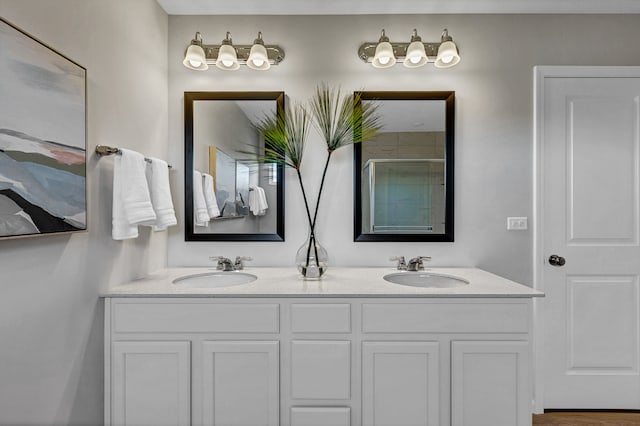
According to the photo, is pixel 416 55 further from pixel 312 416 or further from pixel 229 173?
pixel 312 416

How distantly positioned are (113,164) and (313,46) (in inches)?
50.5

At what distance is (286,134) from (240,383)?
1238 mm

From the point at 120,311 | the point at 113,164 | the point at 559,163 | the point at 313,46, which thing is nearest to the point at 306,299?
the point at 120,311

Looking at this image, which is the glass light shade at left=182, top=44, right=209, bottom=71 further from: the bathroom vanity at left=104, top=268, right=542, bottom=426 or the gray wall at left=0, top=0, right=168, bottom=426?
the bathroom vanity at left=104, top=268, right=542, bottom=426

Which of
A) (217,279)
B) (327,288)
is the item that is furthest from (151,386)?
(327,288)

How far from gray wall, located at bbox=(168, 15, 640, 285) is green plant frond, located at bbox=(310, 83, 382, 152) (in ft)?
0.27

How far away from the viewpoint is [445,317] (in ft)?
4.69

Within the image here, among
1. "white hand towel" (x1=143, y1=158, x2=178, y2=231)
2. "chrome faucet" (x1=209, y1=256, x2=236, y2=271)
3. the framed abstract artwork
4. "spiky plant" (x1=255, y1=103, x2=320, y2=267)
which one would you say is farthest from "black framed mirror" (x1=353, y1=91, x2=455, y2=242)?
the framed abstract artwork

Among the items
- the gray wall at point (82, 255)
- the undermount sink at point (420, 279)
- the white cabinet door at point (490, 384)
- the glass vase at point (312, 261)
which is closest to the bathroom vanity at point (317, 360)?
the white cabinet door at point (490, 384)

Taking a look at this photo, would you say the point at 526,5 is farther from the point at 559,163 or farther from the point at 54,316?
the point at 54,316

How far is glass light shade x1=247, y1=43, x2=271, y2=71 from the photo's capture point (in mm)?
1846

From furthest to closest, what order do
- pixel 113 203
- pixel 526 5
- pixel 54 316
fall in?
pixel 526 5
pixel 113 203
pixel 54 316

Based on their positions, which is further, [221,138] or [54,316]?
[221,138]

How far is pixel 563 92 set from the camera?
6.38ft
